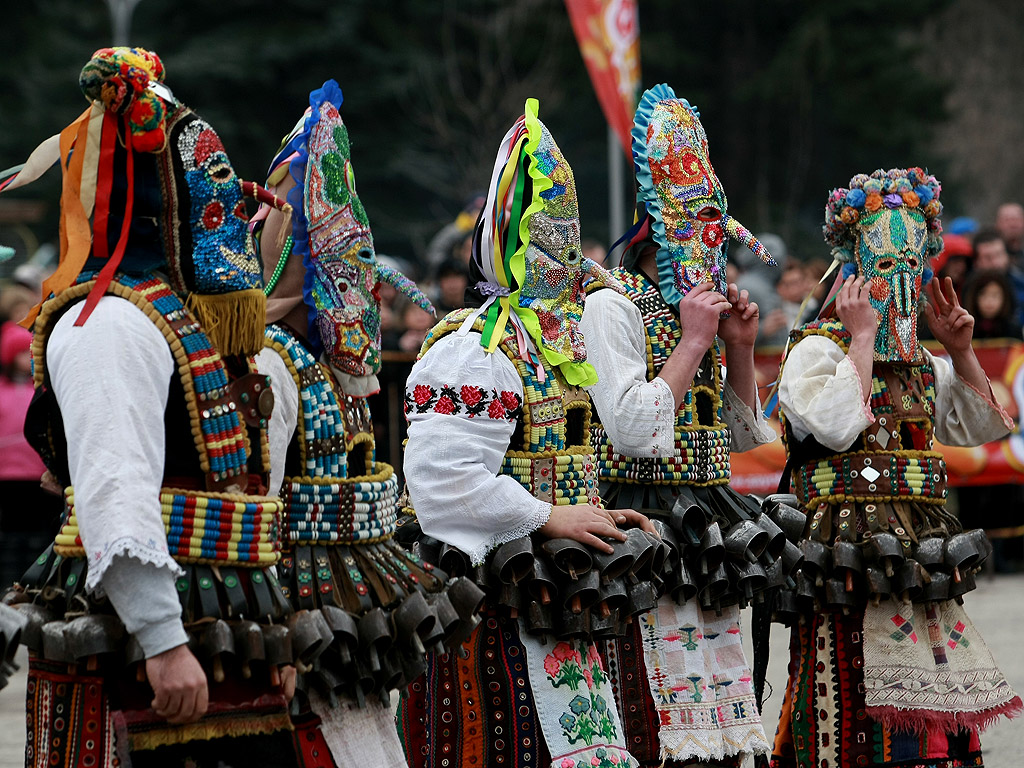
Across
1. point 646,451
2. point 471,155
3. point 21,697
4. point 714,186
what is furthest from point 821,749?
point 471,155

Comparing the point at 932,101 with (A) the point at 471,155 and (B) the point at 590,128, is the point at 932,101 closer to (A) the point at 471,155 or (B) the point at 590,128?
(B) the point at 590,128

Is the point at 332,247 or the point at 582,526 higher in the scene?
the point at 332,247

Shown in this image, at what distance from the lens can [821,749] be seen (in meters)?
5.30

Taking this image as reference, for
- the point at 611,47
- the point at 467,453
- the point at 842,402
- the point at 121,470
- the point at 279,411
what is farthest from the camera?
the point at 611,47

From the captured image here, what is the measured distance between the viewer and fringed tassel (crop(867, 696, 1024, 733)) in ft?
17.0

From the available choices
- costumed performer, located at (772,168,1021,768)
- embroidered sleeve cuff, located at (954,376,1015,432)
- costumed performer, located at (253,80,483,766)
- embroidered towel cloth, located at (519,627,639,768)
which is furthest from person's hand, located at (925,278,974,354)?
costumed performer, located at (253,80,483,766)

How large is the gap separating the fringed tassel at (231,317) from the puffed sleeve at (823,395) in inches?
92.5

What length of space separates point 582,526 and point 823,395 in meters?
1.29

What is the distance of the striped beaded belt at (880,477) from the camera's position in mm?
5352

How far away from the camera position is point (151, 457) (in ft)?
10.2

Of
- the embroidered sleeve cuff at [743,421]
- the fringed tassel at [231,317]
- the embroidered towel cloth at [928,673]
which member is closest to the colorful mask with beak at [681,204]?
the embroidered sleeve cuff at [743,421]

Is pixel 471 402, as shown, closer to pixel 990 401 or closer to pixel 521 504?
pixel 521 504

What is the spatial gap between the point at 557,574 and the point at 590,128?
25768mm

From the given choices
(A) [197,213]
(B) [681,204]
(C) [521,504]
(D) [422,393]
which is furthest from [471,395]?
(B) [681,204]
